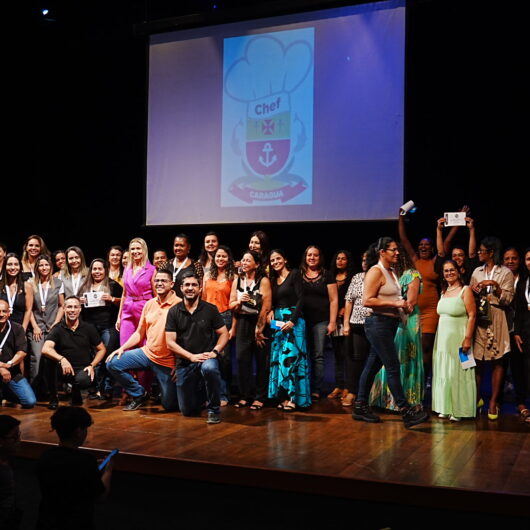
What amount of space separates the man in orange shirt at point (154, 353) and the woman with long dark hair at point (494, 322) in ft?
7.18

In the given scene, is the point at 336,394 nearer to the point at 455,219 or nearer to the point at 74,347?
the point at 455,219

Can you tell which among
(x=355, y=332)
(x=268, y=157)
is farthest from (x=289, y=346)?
(x=268, y=157)

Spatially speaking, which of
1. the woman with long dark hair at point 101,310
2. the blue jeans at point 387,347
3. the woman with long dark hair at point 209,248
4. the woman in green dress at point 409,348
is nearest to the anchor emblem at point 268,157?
the woman with long dark hair at point 209,248

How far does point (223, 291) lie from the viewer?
498 centimetres

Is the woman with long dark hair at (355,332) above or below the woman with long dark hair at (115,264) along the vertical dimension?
below

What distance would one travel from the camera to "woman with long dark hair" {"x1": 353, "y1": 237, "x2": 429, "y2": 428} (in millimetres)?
4180

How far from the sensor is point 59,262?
19.5 feet

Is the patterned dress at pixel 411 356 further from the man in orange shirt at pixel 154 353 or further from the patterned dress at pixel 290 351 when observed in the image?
the man in orange shirt at pixel 154 353

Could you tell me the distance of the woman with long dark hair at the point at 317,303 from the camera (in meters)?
5.07

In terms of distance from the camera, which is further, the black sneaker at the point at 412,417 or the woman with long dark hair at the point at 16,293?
the woman with long dark hair at the point at 16,293

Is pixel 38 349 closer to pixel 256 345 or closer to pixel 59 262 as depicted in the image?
pixel 59 262

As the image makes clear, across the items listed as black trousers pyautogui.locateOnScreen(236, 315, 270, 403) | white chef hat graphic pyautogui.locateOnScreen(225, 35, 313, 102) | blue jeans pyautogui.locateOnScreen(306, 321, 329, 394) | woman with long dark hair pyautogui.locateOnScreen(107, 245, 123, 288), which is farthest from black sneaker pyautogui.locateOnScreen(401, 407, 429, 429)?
white chef hat graphic pyautogui.locateOnScreen(225, 35, 313, 102)

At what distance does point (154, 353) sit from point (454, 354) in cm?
215

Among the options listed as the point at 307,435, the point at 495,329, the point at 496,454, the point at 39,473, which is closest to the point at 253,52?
the point at 495,329
